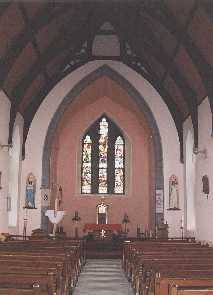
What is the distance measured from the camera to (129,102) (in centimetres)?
2214

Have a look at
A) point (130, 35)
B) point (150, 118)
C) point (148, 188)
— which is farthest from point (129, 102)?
point (130, 35)

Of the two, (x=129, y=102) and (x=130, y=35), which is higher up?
(x=130, y=35)

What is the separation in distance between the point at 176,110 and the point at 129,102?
9.68ft

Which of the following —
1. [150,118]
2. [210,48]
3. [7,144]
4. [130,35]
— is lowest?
[7,144]

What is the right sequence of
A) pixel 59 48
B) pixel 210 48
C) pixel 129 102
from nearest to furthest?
pixel 210 48
pixel 59 48
pixel 129 102

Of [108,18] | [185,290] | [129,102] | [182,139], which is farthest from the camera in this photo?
[129,102]

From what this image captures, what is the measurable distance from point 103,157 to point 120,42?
Result: 727 cm

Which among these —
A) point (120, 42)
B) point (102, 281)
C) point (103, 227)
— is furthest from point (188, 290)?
point (103, 227)

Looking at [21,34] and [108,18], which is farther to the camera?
[108,18]

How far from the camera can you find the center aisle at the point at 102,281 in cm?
949

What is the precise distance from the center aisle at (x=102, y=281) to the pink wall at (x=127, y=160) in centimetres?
732

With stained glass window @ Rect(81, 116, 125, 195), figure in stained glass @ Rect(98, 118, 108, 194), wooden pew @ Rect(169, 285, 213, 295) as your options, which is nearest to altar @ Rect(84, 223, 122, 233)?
stained glass window @ Rect(81, 116, 125, 195)

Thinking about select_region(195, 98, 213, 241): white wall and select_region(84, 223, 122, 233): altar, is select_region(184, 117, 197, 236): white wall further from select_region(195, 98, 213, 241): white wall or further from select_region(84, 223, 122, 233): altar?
select_region(84, 223, 122, 233): altar

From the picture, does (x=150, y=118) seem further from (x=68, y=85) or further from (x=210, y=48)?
(x=210, y=48)
